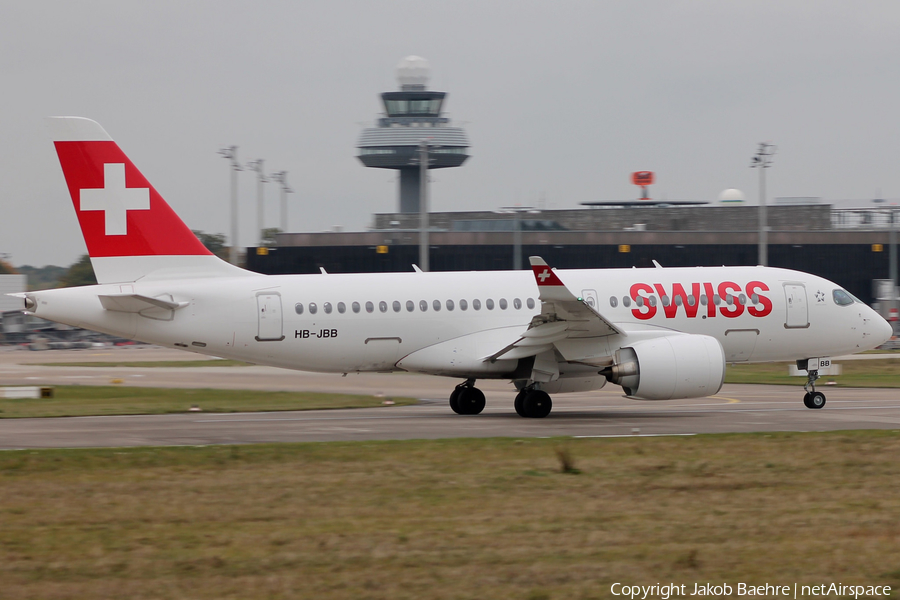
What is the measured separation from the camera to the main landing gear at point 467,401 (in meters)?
25.0

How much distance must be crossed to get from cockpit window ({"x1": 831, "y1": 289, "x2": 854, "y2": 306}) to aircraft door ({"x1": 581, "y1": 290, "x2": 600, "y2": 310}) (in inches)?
259

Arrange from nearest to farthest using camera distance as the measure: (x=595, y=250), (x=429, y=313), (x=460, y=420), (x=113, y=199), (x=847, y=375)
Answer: (x=460, y=420)
(x=113, y=199)
(x=429, y=313)
(x=847, y=375)
(x=595, y=250)

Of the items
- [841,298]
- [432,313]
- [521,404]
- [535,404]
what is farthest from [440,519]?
[841,298]

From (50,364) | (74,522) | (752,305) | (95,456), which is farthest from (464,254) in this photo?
(74,522)

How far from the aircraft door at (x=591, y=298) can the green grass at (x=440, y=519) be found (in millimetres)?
8003

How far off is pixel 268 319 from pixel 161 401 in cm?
687

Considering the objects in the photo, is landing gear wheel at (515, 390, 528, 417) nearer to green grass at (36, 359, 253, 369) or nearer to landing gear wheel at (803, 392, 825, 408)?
landing gear wheel at (803, 392, 825, 408)

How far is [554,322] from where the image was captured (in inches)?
897

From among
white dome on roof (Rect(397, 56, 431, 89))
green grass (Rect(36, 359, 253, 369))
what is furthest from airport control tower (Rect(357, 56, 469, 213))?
green grass (Rect(36, 359, 253, 369))

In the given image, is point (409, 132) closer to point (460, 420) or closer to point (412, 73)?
point (412, 73)

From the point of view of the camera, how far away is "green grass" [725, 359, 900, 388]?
34656mm

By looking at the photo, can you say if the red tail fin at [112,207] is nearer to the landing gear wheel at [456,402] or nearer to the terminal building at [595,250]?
the landing gear wheel at [456,402]

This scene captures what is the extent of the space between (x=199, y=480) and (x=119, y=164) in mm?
11730

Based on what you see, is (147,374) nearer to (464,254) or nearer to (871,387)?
(871,387)
